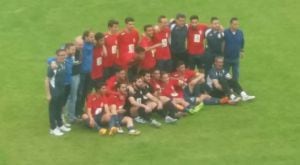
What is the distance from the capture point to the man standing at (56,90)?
510 inches

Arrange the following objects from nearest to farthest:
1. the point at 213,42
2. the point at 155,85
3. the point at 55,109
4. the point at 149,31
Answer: the point at 55,109 < the point at 155,85 < the point at 149,31 < the point at 213,42

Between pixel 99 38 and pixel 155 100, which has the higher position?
pixel 99 38

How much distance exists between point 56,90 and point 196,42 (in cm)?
397

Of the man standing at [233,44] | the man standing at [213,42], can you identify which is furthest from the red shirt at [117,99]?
the man standing at [233,44]

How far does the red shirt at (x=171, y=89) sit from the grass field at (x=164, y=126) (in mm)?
684

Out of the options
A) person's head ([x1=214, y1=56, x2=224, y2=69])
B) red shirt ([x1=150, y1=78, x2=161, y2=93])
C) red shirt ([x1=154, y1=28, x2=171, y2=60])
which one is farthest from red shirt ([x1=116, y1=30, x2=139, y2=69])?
person's head ([x1=214, y1=56, x2=224, y2=69])

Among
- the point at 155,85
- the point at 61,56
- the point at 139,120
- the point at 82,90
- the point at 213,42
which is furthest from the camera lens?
the point at 213,42

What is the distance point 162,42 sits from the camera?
15.0 metres

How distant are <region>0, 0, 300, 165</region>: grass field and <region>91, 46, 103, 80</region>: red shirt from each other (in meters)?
1.25

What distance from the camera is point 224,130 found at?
13742 mm

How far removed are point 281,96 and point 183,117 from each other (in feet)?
8.57

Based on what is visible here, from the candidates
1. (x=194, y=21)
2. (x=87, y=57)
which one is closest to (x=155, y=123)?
(x=87, y=57)

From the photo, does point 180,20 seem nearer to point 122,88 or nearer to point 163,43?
point 163,43

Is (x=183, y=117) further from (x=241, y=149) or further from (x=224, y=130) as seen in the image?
(x=241, y=149)
